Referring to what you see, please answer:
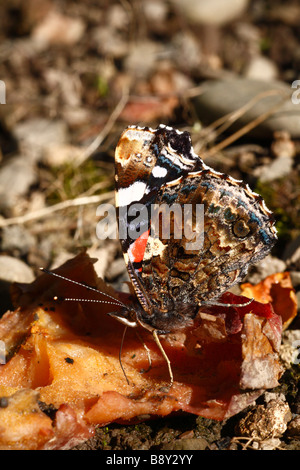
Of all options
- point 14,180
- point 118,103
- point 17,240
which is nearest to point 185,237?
point 17,240

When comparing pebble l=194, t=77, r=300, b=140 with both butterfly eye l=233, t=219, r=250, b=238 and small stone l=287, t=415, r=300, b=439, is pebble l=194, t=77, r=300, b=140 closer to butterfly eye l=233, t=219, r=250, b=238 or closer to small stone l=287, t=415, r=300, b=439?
butterfly eye l=233, t=219, r=250, b=238

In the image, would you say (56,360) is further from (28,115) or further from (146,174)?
(28,115)

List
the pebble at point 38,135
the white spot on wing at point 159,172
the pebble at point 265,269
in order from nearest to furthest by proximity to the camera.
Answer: the white spot on wing at point 159,172 < the pebble at point 265,269 < the pebble at point 38,135

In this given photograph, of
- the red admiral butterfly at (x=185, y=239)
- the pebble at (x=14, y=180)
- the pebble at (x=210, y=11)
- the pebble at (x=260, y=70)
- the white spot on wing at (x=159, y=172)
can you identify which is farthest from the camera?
the pebble at (x=210, y=11)

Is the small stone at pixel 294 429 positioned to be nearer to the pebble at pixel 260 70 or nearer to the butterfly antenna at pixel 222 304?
the butterfly antenna at pixel 222 304

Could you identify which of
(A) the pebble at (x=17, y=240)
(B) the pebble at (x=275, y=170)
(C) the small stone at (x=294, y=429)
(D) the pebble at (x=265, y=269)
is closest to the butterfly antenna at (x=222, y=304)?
(C) the small stone at (x=294, y=429)

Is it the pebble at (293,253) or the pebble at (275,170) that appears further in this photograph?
the pebble at (275,170)

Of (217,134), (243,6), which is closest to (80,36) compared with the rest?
(243,6)
